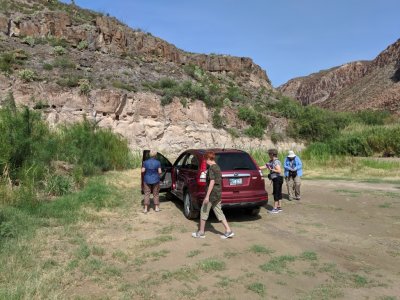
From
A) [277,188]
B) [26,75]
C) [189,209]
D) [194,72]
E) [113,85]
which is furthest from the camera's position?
[194,72]

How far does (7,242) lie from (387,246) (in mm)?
6709

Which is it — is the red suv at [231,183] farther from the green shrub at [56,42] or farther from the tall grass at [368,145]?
the green shrub at [56,42]

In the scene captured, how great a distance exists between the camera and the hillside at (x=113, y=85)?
97.3ft

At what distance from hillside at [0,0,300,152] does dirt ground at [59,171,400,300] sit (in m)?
20.3

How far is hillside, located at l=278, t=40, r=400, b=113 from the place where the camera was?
7294 cm

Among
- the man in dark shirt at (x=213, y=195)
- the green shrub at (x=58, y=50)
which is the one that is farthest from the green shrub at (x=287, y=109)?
the man in dark shirt at (x=213, y=195)

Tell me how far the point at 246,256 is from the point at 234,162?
10.6ft

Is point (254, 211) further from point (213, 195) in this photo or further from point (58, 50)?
point (58, 50)

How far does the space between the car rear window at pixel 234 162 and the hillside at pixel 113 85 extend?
19967 mm

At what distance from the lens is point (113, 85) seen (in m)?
32.1

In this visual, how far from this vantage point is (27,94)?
1131 inches

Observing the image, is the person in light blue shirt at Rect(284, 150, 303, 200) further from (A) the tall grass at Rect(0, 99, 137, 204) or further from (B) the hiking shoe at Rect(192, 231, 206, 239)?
(A) the tall grass at Rect(0, 99, 137, 204)

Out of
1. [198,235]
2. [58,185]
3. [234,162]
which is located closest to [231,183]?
[234,162]

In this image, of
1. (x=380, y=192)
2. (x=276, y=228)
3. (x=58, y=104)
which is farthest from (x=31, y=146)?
(x=58, y=104)
